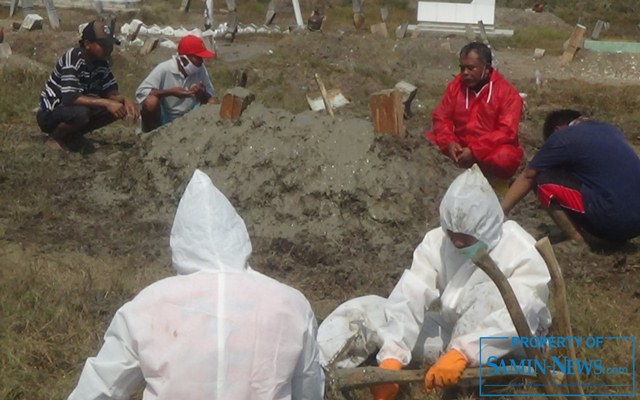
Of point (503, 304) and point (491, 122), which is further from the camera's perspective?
point (491, 122)

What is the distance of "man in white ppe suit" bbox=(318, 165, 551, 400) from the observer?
3752 mm

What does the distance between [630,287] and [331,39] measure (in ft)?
36.3

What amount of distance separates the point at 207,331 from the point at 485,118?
14.6ft

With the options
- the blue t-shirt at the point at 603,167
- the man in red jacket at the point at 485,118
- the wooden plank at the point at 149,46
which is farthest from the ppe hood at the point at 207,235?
the wooden plank at the point at 149,46

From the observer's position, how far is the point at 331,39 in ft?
52.1

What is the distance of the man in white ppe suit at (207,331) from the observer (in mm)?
2518

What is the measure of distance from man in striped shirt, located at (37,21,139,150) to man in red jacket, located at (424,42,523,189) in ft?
9.61

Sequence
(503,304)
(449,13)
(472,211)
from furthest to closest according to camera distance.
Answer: (449,13) < (503,304) < (472,211)

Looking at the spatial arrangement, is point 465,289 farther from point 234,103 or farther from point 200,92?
point 200,92

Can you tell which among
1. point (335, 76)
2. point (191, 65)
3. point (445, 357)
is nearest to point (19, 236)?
point (191, 65)

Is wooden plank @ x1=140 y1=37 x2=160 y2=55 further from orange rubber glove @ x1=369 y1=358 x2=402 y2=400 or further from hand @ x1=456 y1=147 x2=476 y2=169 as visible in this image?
orange rubber glove @ x1=369 y1=358 x2=402 y2=400

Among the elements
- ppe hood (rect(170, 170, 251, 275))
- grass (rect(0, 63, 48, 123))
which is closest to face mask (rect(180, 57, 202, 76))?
grass (rect(0, 63, 48, 123))

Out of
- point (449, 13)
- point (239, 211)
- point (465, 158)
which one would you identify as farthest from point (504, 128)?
point (449, 13)

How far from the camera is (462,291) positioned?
13.2ft
